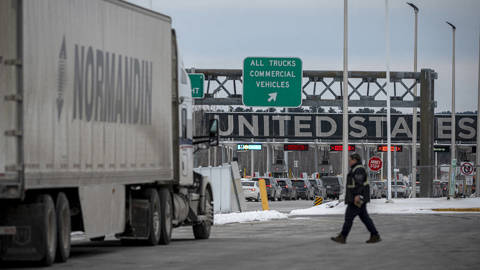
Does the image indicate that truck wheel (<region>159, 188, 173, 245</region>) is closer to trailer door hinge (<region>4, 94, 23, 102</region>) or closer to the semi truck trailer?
the semi truck trailer

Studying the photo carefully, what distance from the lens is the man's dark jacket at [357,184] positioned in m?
20.5

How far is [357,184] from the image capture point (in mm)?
20500

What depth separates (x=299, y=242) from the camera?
21828 mm

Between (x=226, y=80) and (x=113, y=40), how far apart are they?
112ft

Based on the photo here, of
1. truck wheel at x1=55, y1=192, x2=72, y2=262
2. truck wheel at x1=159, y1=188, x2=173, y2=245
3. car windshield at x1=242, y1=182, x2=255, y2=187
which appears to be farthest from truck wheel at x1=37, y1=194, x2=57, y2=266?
car windshield at x1=242, y1=182, x2=255, y2=187

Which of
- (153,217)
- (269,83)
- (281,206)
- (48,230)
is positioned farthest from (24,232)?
(281,206)

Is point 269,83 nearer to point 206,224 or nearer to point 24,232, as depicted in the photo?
point 206,224

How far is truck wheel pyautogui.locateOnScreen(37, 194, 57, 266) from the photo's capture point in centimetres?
1488

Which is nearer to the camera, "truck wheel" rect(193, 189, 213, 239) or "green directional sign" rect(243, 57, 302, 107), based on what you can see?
"truck wheel" rect(193, 189, 213, 239)

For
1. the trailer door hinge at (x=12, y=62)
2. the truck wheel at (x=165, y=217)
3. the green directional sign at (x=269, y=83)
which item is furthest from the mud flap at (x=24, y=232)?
the green directional sign at (x=269, y=83)

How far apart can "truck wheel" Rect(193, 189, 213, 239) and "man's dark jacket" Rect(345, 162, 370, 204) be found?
168 inches

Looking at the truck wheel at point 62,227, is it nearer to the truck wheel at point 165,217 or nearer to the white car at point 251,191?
the truck wheel at point 165,217

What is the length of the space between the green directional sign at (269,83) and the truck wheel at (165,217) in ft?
83.3

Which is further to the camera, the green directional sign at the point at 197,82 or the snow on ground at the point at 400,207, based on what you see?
the green directional sign at the point at 197,82
